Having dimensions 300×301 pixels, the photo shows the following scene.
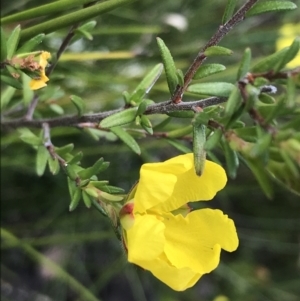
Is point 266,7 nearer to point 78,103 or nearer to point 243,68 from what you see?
point 243,68

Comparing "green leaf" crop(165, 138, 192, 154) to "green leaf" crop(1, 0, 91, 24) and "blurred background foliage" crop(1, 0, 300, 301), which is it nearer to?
"green leaf" crop(1, 0, 91, 24)

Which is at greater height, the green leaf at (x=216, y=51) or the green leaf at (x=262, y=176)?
the green leaf at (x=216, y=51)

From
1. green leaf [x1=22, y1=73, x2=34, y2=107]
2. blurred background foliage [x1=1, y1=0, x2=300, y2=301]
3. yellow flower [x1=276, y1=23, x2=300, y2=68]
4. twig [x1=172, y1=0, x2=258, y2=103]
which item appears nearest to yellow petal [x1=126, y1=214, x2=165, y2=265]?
twig [x1=172, y1=0, x2=258, y2=103]

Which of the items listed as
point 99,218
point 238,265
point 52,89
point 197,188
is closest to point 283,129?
point 197,188

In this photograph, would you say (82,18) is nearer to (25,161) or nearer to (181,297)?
(25,161)

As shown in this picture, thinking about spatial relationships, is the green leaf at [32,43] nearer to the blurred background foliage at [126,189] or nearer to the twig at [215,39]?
the twig at [215,39]

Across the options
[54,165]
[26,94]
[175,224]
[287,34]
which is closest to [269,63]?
[175,224]

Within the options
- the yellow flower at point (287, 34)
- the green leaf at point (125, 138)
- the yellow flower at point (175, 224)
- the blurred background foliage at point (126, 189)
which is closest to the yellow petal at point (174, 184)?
the yellow flower at point (175, 224)
